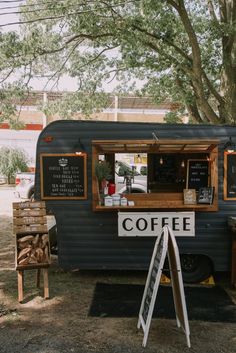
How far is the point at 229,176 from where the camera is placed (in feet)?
20.4

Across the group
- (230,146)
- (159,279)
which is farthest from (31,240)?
(230,146)

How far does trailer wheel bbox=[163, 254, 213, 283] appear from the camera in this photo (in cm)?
643

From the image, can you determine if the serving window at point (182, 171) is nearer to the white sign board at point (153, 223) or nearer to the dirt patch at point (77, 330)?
the white sign board at point (153, 223)

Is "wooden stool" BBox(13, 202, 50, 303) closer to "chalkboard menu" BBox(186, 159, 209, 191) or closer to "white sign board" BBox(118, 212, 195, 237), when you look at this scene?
"white sign board" BBox(118, 212, 195, 237)

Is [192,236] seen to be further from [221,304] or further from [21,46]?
[21,46]

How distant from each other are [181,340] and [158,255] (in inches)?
36.7

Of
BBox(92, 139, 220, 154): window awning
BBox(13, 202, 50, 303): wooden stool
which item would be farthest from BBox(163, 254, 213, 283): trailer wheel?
BBox(13, 202, 50, 303): wooden stool

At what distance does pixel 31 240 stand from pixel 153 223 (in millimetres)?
1806

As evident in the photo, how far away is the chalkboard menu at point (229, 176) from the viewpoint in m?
6.21

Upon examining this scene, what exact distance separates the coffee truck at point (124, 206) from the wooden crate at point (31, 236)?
19.4 inches

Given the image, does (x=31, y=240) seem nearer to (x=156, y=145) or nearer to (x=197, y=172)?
(x=156, y=145)

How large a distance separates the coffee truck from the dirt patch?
0.63 metres

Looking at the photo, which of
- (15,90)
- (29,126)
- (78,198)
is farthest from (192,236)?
(29,126)

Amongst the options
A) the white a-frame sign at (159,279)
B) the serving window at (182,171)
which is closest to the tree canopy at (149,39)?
the serving window at (182,171)
